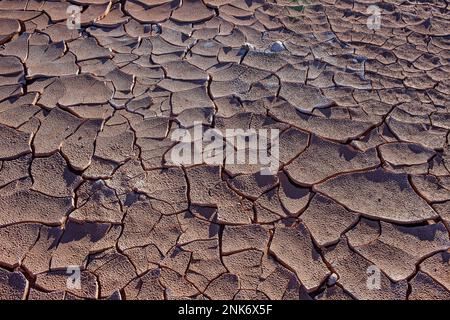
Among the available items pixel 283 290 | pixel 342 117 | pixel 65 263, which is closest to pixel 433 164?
pixel 342 117
